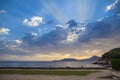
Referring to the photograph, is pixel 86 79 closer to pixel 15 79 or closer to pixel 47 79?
pixel 47 79

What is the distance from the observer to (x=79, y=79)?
20.6 metres

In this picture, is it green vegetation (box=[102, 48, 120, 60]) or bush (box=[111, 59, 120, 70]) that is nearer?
bush (box=[111, 59, 120, 70])

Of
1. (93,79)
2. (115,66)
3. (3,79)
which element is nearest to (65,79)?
(93,79)

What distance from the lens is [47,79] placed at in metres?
20.9

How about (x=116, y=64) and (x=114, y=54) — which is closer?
(x=116, y=64)

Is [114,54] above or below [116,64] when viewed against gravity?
above

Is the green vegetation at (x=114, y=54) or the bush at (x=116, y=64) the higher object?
the green vegetation at (x=114, y=54)

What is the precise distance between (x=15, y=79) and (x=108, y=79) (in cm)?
830

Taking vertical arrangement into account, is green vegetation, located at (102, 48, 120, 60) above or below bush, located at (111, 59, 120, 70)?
above

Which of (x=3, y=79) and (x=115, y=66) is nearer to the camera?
(x=3, y=79)

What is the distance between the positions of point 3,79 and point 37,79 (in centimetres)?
306

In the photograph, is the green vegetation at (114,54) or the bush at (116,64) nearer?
the bush at (116,64)

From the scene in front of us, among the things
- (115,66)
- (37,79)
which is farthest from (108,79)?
(115,66)

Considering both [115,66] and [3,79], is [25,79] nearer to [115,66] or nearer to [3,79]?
[3,79]
